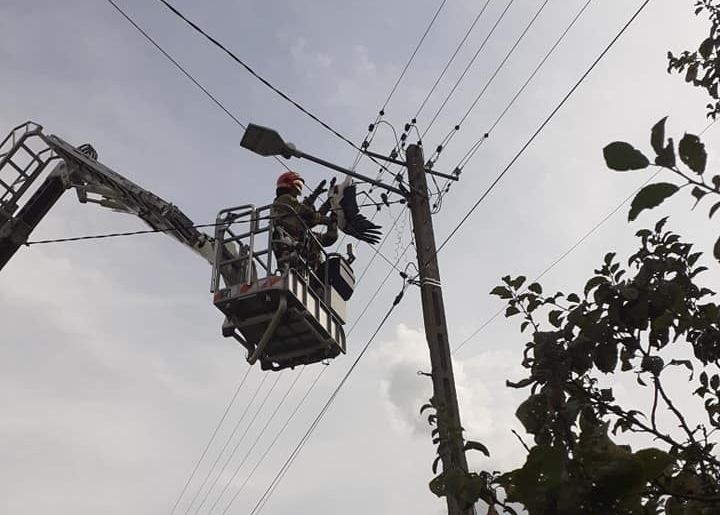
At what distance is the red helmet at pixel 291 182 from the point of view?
37.5ft

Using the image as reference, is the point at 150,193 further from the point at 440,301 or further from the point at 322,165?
the point at 440,301

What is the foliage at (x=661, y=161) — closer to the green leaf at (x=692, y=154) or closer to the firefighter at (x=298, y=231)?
the green leaf at (x=692, y=154)

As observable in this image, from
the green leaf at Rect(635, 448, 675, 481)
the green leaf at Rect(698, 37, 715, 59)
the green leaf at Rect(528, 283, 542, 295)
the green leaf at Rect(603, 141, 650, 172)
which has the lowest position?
the green leaf at Rect(635, 448, 675, 481)

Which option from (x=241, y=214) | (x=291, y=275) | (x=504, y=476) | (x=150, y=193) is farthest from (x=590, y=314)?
(x=150, y=193)

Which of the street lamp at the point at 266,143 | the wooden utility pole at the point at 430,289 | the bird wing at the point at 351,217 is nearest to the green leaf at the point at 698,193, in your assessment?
the wooden utility pole at the point at 430,289

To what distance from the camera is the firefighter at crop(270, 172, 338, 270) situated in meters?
9.89

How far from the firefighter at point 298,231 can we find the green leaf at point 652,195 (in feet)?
26.3

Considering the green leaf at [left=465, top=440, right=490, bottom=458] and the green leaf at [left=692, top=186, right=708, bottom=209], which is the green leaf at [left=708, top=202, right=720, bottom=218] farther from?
the green leaf at [left=465, top=440, right=490, bottom=458]

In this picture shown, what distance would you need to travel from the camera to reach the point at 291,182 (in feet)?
37.7

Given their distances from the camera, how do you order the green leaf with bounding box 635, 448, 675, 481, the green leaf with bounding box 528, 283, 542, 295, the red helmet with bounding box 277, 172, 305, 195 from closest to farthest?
the green leaf with bounding box 635, 448, 675, 481, the green leaf with bounding box 528, 283, 542, 295, the red helmet with bounding box 277, 172, 305, 195

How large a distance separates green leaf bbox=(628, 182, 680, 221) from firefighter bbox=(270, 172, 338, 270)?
803 centimetres

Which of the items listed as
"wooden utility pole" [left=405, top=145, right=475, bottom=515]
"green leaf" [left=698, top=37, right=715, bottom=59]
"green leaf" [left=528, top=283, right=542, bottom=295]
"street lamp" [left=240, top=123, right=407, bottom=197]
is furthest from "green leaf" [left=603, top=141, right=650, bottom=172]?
"street lamp" [left=240, top=123, right=407, bottom=197]

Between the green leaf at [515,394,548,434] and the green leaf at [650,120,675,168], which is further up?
the green leaf at [515,394,548,434]

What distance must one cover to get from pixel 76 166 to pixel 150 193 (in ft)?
5.82
